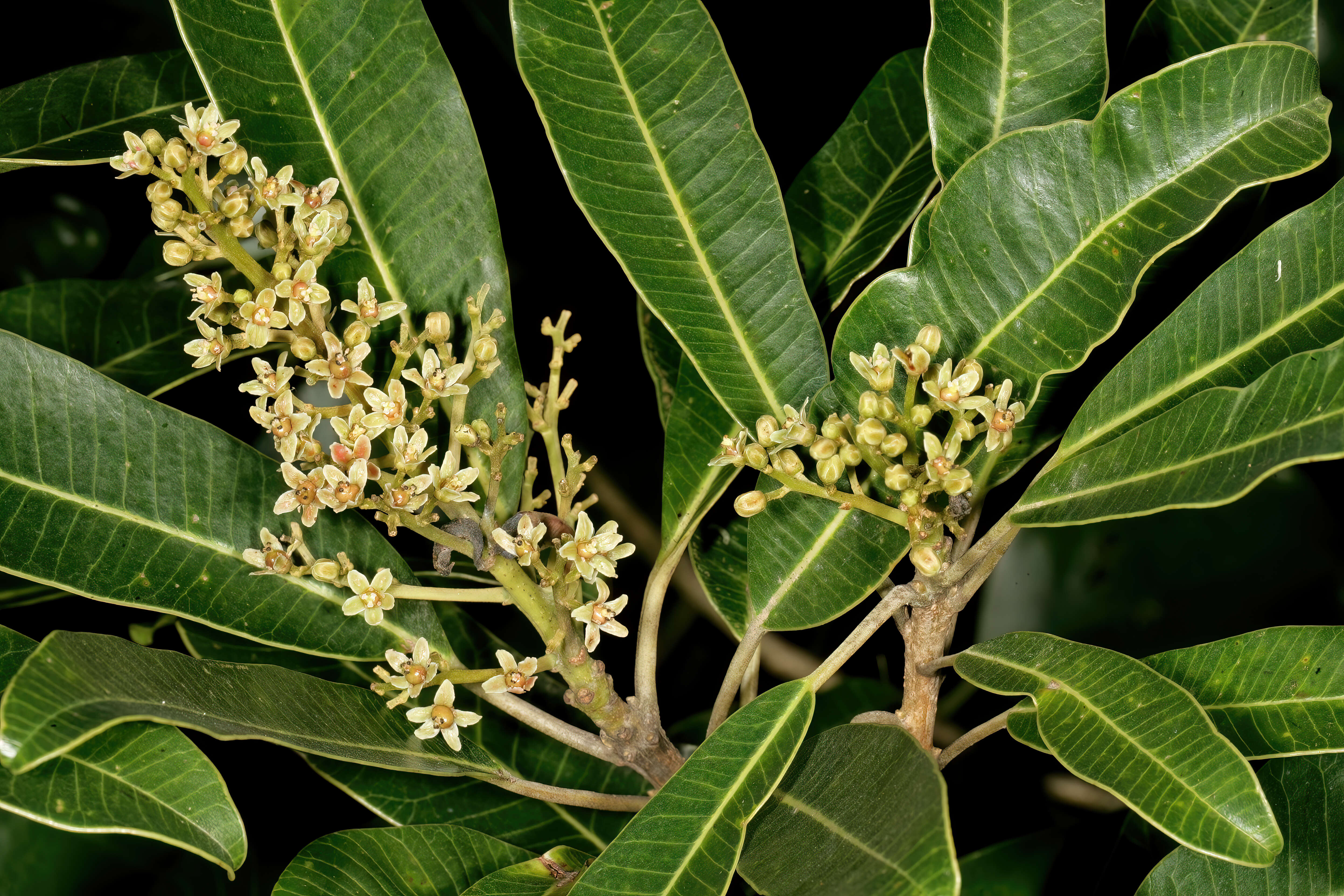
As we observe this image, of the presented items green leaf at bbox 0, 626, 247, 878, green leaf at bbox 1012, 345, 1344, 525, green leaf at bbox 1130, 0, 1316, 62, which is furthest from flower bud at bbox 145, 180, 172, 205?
green leaf at bbox 1130, 0, 1316, 62

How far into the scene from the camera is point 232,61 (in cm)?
101

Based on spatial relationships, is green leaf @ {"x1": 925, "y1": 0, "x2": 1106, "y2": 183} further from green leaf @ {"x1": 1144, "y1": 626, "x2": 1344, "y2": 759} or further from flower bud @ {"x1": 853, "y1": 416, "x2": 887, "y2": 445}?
green leaf @ {"x1": 1144, "y1": 626, "x2": 1344, "y2": 759}

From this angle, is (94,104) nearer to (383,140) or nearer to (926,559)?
(383,140)

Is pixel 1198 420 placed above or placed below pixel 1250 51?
below

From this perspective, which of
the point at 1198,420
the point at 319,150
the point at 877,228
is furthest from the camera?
the point at 877,228

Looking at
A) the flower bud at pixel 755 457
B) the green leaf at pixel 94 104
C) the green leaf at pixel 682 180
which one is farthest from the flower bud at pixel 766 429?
the green leaf at pixel 94 104

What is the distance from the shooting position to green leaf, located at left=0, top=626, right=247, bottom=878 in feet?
2.72

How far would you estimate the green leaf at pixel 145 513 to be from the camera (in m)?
0.96

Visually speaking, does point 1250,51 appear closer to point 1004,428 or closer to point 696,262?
point 1004,428

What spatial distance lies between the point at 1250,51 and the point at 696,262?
1.73 ft

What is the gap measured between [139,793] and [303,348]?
0.39 metres

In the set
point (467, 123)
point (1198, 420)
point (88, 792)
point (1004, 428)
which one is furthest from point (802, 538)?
point (88, 792)

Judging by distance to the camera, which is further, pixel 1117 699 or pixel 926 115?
pixel 926 115

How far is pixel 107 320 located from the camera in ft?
4.78
